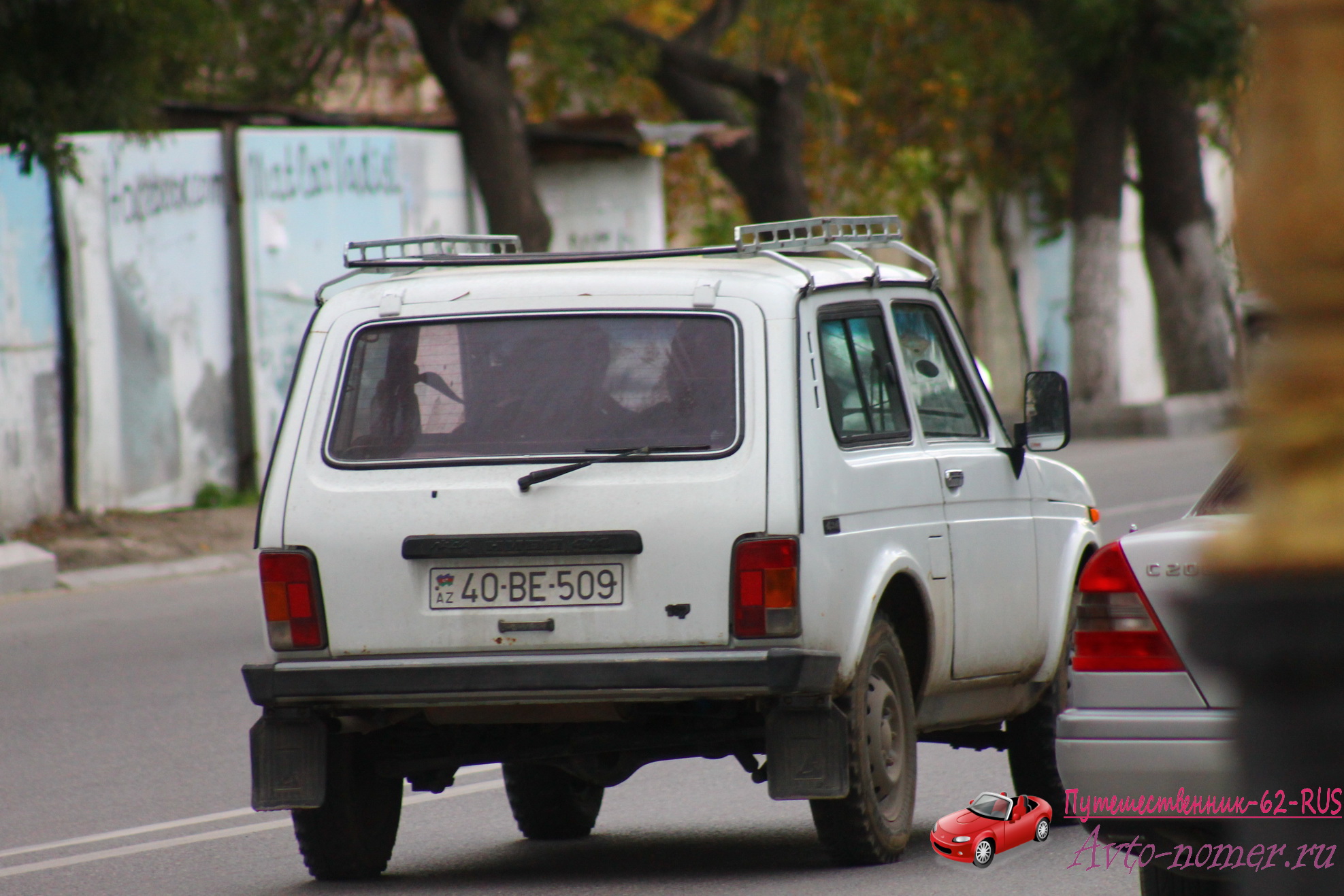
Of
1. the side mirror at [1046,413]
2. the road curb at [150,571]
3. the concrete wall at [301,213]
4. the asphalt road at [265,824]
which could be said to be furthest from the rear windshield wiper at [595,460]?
the concrete wall at [301,213]

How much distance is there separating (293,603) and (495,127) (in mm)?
14301

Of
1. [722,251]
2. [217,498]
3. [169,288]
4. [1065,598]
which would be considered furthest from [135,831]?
[169,288]

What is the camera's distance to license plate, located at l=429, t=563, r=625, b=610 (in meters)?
5.55

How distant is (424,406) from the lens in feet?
19.4

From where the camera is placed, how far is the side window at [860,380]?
5910 millimetres

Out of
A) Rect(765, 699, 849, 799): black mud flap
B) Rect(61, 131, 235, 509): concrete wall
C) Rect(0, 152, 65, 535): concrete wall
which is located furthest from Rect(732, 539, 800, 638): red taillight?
Rect(61, 131, 235, 509): concrete wall

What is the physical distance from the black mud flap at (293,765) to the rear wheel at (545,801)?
1.06 meters

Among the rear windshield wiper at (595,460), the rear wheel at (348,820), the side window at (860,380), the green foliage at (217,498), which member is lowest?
the rear wheel at (348,820)

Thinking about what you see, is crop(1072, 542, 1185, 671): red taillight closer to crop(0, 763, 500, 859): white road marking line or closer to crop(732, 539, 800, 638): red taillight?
crop(732, 539, 800, 638): red taillight

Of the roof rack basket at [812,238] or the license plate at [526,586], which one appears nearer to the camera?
the license plate at [526,586]

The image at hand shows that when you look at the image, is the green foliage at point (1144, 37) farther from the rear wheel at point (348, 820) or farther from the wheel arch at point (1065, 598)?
the rear wheel at point (348, 820)

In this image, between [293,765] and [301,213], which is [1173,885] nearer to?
[293,765]

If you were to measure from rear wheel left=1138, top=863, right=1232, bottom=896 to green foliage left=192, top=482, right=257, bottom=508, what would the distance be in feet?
45.5

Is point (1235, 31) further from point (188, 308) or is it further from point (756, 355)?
point (756, 355)
